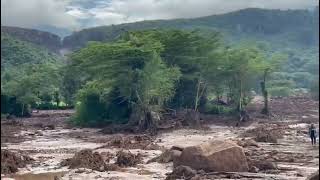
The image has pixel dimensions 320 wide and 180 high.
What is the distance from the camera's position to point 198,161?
21922 millimetres

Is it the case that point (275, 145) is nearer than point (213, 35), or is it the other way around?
point (275, 145)

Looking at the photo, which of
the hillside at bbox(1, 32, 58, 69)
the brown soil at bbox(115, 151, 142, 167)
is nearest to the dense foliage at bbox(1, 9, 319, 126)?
the brown soil at bbox(115, 151, 142, 167)

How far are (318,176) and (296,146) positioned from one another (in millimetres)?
21399

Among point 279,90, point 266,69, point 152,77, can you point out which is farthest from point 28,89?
point 279,90

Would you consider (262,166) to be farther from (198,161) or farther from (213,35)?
(213,35)

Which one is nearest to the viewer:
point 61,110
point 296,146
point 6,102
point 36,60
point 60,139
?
point 296,146

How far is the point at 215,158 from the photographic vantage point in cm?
2177

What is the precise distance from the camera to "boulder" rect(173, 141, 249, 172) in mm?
21734

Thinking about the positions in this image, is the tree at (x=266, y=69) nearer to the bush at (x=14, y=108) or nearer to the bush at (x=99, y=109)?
the bush at (x=99, y=109)

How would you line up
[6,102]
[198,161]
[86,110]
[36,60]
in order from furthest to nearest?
1. [36,60]
2. [6,102]
3. [86,110]
4. [198,161]

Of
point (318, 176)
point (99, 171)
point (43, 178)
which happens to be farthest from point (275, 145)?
point (318, 176)

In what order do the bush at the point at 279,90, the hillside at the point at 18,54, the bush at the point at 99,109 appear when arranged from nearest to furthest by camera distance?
the bush at the point at 99,109 < the bush at the point at 279,90 < the hillside at the point at 18,54

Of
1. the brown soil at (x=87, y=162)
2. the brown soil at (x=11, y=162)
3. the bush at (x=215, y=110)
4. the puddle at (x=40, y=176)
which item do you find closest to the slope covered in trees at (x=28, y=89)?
the bush at (x=215, y=110)

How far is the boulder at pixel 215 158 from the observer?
21734 mm
